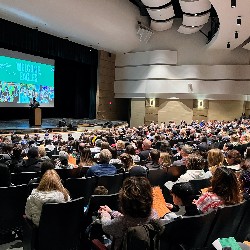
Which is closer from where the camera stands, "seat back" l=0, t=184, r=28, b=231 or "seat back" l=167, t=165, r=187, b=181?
"seat back" l=0, t=184, r=28, b=231

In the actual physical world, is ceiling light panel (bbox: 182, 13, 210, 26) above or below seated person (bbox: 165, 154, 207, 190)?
above

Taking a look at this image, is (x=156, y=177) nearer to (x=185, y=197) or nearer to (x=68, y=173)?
(x=68, y=173)

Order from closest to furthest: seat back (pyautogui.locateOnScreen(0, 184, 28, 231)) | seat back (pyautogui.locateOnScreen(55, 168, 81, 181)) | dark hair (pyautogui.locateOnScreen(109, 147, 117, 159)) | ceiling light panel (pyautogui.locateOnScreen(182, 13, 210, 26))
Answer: seat back (pyautogui.locateOnScreen(0, 184, 28, 231)), seat back (pyautogui.locateOnScreen(55, 168, 81, 181)), dark hair (pyautogui.locateOnScreen(109, 147, 117, 159)), ceiling light panel (pyautogui.locateOnScreen(182, 13, 210, 26))

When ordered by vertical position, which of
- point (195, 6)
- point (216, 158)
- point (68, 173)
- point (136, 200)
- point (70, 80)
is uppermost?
point (195, 6)

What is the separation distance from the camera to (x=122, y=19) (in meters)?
18.5

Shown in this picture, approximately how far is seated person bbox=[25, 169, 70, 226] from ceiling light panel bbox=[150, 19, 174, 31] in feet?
60.6

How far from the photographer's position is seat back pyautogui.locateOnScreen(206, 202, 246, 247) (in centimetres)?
309

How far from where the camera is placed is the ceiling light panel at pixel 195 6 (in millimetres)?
15961

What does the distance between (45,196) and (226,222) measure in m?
1.63

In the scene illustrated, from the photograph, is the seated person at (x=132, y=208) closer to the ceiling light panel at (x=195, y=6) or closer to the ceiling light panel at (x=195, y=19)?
the ceiling light panel at (x=195, y=6)

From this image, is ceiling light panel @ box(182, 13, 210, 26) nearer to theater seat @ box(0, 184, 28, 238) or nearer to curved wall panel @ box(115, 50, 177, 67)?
curved wall panel @ box(115, 50, 177, 67)

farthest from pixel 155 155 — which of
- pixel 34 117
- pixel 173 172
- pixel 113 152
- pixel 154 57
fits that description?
pixel 154 57

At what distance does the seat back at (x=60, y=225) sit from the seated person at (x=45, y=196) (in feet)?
0.48

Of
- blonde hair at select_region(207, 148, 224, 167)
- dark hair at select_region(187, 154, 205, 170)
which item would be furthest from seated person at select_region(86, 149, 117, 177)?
blonde hair at select_region(207, 148, 224, 167)
